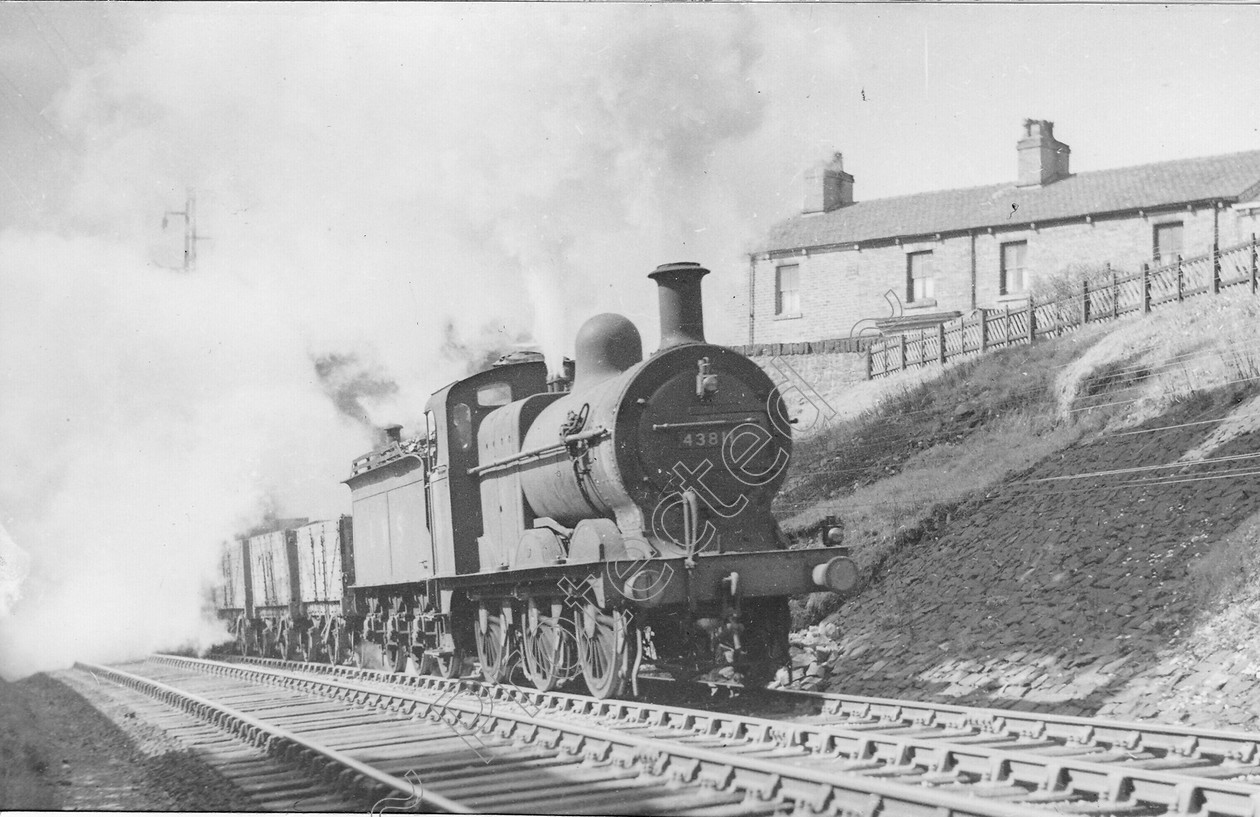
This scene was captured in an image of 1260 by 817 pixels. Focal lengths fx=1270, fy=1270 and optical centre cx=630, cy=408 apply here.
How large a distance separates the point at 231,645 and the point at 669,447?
16.4 m

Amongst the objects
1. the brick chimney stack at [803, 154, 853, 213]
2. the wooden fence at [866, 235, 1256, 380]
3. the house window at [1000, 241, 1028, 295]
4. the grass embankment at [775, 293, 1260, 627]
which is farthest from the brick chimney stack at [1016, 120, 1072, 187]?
the grass embankment at [775, 293, 1260, 627]

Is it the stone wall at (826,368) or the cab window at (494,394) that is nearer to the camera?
the cab window at (494,394)

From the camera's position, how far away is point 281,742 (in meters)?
9.36

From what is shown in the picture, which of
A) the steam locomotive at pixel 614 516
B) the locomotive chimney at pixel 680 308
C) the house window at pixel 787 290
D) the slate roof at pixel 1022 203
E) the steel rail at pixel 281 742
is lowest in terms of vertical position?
the steel rail at pixel 281 742

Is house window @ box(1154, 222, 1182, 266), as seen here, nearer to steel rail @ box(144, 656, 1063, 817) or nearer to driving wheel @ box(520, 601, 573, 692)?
driving wheel @ box(520, 601, 573, 692)

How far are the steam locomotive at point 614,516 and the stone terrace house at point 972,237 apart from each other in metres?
8.56

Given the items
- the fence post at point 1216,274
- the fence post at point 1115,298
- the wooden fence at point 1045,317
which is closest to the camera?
the fence post at point 1216,274

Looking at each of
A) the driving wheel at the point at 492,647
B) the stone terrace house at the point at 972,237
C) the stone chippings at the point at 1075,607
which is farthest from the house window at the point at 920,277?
the driving wheel at the point at 492,647

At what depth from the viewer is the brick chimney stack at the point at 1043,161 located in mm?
22844

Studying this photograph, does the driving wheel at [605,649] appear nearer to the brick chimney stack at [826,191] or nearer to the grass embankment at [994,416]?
the grass embankment at [994,416]

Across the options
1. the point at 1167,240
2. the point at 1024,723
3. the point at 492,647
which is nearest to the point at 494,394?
the point at 492,647

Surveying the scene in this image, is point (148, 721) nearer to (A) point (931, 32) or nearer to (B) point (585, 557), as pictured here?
(B) point (585, 557)

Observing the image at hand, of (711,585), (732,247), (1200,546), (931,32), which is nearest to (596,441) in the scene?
(711,585)

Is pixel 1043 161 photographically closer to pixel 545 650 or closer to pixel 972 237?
pixel 972 237
